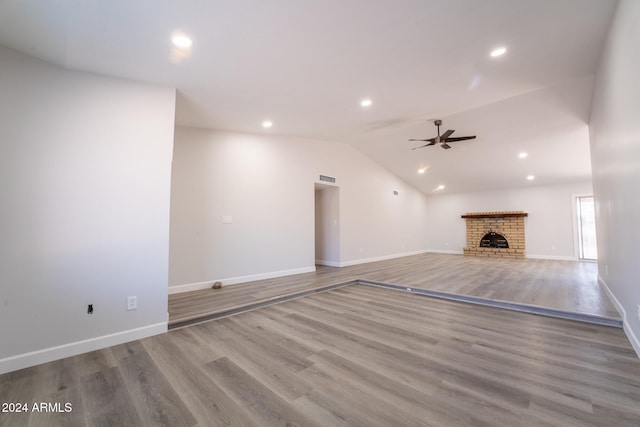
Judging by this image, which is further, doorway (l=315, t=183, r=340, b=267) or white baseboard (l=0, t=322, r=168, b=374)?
doorway (l=315, t=183, r=340, b=267)

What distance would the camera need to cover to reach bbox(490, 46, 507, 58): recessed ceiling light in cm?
286

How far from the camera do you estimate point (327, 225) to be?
6.89m

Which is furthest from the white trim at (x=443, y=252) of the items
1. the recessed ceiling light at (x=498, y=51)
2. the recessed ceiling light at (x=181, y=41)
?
the recessed ceiling light at (x=181, y=41)

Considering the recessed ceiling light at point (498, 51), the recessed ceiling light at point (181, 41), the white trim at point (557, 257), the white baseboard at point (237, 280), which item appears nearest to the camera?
the recessed ceiling light at point (181, 41)

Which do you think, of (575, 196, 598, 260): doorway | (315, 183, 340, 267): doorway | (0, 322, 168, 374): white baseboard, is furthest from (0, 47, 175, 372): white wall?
(575, 196, 598, 260): doorway

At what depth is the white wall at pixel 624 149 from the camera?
2025 mm

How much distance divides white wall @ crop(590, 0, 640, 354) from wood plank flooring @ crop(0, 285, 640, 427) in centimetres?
57

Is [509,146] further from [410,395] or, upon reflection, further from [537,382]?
[410,395]

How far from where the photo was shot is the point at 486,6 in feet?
7.32

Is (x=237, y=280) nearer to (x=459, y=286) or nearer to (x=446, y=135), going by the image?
(x=459, y=286)

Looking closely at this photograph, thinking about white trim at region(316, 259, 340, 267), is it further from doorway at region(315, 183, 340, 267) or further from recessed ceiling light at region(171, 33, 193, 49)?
recessed ceiling light at region(171, 33, 193, 49)

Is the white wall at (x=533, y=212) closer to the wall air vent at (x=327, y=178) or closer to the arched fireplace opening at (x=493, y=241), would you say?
the arched fireplace opening at (x=493, y=241)

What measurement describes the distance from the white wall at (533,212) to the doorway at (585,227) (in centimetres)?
18

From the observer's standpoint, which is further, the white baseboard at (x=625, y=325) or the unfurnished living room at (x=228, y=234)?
the white baseboard at (x=625, y=325)
